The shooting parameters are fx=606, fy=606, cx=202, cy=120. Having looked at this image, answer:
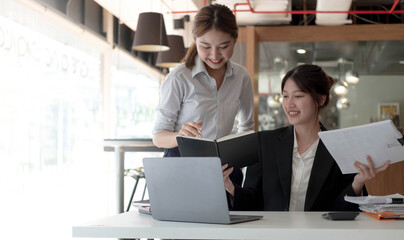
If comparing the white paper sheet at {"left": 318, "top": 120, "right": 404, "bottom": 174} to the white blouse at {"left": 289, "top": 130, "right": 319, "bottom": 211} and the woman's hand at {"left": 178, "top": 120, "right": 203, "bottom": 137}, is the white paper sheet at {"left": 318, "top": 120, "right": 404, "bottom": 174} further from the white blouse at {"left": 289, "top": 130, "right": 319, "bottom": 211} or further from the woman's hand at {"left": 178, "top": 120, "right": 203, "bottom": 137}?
the woman's hand at {"left": 178, "top": 120, "right": 203, "bottom": 137}

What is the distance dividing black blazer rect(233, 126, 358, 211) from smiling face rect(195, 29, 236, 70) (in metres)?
0.33

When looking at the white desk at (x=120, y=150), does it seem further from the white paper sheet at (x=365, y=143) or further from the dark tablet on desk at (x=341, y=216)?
the dark tablet on desk at (x=341, y=216)

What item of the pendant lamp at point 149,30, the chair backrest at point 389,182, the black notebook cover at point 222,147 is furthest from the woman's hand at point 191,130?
the pendant lamp at point 149,30

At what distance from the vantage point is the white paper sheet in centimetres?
174

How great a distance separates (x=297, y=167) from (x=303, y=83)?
34cm

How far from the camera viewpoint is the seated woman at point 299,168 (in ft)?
6.95

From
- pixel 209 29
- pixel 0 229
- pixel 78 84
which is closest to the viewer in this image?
pixel 209 29

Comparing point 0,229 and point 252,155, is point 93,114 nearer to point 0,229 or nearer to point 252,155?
point 0,229

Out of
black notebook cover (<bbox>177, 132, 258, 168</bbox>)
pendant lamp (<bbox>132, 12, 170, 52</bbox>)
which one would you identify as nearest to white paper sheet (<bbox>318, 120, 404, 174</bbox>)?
black notebook cover (<bbox>177, 132, 258, 168</bbox>)

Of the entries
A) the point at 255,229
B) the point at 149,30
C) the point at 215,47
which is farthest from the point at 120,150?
the point at 255,229

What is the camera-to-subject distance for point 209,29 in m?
2.30

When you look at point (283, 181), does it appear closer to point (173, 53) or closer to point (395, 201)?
point (395, 201)

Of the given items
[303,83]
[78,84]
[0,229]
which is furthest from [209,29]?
[78,84]

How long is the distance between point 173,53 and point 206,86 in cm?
407
